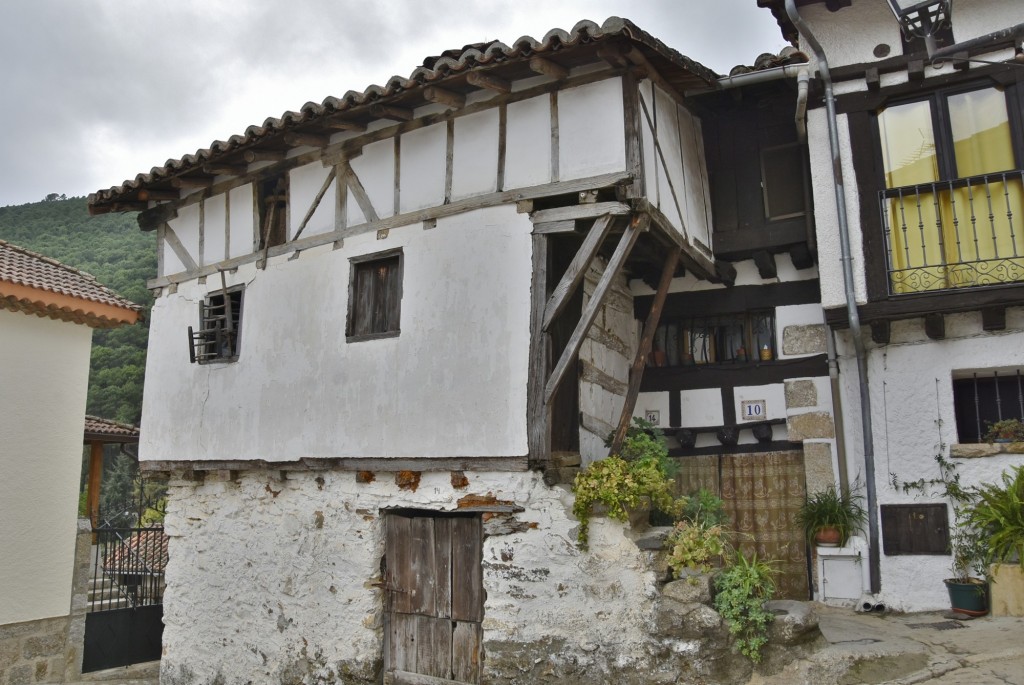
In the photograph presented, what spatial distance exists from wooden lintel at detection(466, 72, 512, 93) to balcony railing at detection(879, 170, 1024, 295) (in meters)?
3.62

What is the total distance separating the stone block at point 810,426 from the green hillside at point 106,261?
21.4 m

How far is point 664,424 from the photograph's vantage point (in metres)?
8.88

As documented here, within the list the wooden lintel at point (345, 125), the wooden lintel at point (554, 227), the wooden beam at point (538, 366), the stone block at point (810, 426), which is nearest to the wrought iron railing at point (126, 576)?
the wooden lintel at point (345, 125)

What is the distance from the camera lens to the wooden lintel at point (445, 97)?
285 inches

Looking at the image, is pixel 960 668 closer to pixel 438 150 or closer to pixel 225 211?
pixel 438 150

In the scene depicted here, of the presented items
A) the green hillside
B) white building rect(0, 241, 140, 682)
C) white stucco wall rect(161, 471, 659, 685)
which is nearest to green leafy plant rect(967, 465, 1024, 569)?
white stucco wall rect(161, 471, 659, 685)

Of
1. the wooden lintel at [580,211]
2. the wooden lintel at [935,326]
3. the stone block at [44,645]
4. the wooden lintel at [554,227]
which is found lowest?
the stone block at [44,645]

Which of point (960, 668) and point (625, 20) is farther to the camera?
point (625, 20)

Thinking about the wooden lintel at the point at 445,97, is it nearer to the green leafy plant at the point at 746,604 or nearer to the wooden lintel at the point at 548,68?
the wooden lintel at the point at 548,68

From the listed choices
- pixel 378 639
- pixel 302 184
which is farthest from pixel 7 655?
pixel 302 184

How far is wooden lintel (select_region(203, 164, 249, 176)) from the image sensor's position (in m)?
9.03

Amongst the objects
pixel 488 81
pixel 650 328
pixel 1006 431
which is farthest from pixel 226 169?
pixel 1006 431

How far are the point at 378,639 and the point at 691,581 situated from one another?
309cm

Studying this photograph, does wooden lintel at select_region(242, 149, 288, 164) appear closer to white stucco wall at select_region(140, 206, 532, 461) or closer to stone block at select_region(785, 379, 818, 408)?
white stucco wall at select_region(140, 206, 532, 461)
